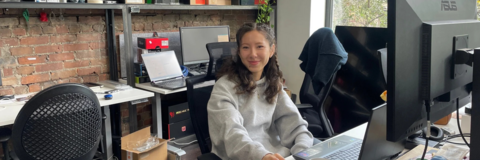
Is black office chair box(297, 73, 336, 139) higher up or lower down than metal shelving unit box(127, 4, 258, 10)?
lower down

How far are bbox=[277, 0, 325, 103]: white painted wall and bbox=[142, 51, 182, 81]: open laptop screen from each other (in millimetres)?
1364

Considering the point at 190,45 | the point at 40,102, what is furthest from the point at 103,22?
the point at 40,102

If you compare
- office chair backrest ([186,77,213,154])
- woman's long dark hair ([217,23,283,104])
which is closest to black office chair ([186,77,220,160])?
office chair backrest ([186,77,213,154])

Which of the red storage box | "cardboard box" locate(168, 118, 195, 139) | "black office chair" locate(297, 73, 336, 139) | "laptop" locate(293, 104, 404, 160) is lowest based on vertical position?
"cardboard box" locate(168, 118, 195, 139)

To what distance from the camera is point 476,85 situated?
909 millimetres

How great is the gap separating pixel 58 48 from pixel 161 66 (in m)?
0.75

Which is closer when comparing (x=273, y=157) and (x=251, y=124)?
(x=273, y=157)

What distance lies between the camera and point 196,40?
3.40 metres

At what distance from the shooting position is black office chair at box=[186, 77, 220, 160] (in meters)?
1.59

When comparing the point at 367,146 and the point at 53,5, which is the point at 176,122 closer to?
the point at 53,5

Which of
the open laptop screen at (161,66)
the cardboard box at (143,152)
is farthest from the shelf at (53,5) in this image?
the cardboard box at (143,152)

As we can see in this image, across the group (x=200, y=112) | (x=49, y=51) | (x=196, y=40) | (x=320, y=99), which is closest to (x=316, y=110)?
(x=320, y=99)

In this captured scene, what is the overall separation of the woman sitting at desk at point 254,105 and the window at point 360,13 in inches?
81.4

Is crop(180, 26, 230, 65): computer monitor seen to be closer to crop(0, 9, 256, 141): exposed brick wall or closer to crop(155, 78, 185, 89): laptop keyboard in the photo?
crop(0, 9, 256, 141): exposed brick wall
